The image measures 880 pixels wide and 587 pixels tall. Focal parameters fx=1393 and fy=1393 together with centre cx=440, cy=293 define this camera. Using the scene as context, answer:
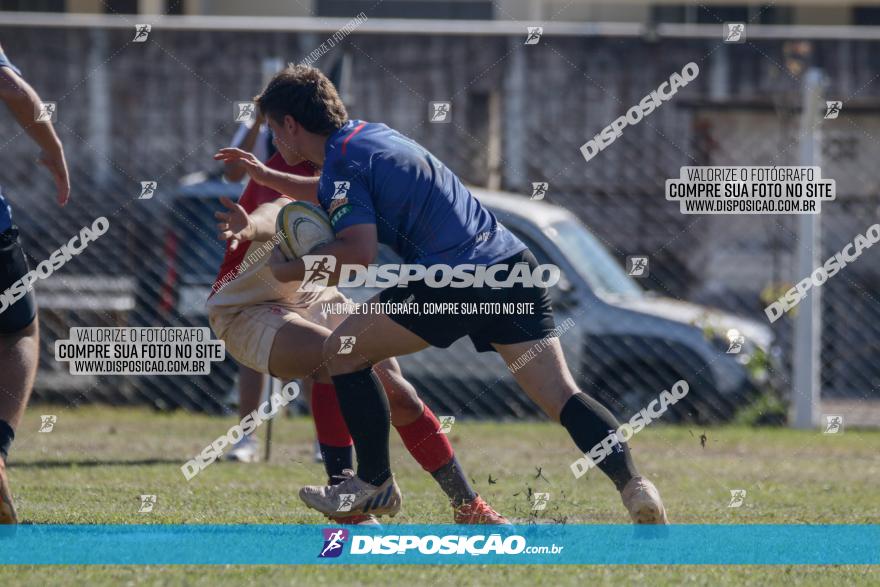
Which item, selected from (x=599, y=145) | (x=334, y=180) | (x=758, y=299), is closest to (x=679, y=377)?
(x=599, y=145)

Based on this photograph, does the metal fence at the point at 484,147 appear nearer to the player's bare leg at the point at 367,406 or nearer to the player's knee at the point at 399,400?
the player's knee at the point at 399,400

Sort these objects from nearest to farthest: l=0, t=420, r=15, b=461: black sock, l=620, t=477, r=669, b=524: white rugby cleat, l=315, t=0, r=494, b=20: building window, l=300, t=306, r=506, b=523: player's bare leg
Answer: l=620, t=477, r=669, b=524: white rugby cleat, l=300, t=306, r=506, b=523: player's bare leg, l=0, t=420, r=15, b=461: black sock, l=315, t=0, r=494, b=20: building window

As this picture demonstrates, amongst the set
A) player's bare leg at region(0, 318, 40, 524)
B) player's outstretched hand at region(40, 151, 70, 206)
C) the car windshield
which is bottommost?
the car windshield

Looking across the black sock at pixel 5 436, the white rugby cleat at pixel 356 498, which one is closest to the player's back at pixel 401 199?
the white rugby cleat at pixel 356 498

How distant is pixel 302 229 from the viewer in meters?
5.05

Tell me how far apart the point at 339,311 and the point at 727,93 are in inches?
391

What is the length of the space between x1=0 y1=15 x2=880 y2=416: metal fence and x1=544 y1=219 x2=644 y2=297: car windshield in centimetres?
97

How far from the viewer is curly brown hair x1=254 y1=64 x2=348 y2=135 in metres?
5.18

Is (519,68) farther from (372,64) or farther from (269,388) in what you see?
(269,388)

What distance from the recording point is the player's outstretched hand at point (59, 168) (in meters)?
5.49

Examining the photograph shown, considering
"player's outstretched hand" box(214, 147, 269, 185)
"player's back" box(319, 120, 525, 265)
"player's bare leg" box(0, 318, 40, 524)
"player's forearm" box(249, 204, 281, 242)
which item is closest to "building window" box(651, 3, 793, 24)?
"player's forearm" box(249, 204, 281, 242)

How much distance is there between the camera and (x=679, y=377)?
10258 millimetres

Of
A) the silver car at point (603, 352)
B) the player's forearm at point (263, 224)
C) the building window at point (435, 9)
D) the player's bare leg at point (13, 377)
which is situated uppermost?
the building window at point (435, 9)

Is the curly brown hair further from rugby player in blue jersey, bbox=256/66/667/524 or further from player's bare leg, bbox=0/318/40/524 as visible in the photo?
player's bare leg, bbox=0/318/40/524
